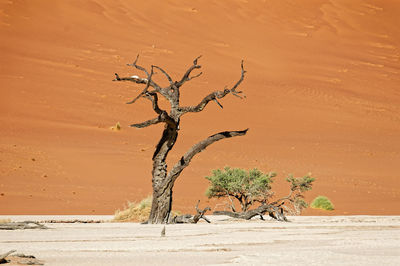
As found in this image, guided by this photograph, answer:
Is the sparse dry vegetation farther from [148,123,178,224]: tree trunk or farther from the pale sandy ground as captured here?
the pale sandy ground

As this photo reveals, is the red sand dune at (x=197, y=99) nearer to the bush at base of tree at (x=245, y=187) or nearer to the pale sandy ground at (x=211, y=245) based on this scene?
the bush at base of tree at (x=245, y=187)

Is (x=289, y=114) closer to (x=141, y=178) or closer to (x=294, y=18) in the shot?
(x=141, y=178)

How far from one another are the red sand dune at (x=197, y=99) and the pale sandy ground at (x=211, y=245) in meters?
8.69

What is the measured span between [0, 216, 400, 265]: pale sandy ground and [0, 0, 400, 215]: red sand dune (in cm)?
869

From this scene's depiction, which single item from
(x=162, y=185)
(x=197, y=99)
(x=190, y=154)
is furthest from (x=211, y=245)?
(x=197, y=99)

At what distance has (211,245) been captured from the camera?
9047 mm

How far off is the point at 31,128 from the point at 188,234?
2034 centimetres

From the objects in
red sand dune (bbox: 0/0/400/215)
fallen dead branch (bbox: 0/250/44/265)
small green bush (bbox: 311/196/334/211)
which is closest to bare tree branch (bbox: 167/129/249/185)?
fallen dead branch (bbox: 0/250/44/265)

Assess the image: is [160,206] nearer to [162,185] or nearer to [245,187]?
[162,185]

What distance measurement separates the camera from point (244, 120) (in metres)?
35.7

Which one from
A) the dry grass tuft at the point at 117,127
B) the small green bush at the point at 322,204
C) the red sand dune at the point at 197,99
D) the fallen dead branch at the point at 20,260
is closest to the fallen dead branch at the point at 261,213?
the red sand dune at the point at 197,99

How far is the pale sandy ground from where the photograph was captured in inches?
293

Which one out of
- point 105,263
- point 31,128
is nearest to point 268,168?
point 31,128

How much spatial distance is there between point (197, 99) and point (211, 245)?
95.4 feet
